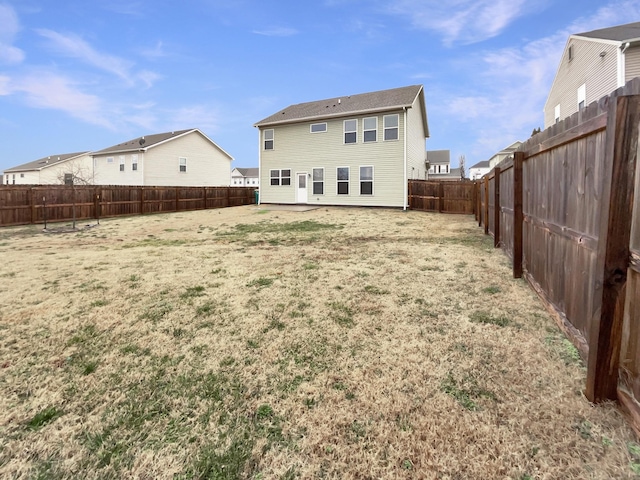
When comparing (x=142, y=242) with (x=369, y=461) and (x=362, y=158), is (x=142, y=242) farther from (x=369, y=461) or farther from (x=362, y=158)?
(x=362, y=158)

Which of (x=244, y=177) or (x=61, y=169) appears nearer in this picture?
(x=61, y=169)

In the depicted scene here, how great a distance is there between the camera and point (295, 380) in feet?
8.45

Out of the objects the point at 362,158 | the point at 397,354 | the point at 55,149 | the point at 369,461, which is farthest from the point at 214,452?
the point at 55,149

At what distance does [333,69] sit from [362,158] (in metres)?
17.4

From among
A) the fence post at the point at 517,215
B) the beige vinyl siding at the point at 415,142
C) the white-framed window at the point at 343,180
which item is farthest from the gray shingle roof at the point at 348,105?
the fence post at the point at 517,215

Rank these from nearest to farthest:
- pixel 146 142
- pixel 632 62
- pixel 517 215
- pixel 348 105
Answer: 1. pixel 517 215
2. pixel 632 62
3. pixel 348 105
4. pixel 146 142

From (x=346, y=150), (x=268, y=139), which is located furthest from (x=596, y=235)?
(x=268, y=139)

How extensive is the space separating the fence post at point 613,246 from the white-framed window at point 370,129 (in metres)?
16.9

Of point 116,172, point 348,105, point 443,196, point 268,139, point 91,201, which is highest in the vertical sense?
point 348,105

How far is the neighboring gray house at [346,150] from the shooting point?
17.6 meters

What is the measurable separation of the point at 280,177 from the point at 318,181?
9.16 feet

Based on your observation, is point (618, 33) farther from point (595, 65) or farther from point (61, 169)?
point (61, 169)

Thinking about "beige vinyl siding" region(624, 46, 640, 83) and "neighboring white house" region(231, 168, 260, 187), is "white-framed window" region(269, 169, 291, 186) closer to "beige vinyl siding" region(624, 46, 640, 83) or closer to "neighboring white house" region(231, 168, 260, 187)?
"beige vinyl siding" region(624, 46, 640, 83)

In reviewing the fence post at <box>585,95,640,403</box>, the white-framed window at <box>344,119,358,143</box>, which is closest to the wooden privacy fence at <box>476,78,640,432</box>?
the fence post at <box>585,95,640,403</box>
